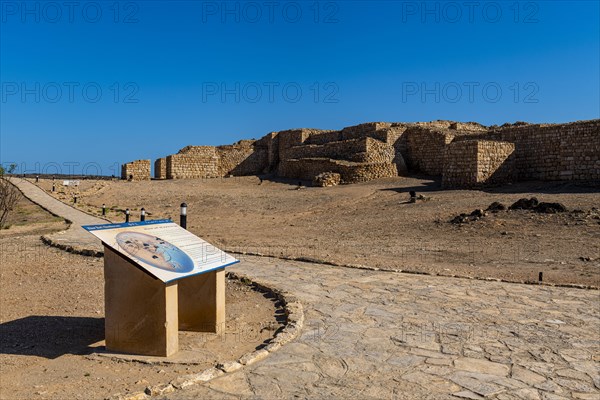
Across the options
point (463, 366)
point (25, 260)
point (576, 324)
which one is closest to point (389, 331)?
point (463, 366)

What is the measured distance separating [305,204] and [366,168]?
247 inches

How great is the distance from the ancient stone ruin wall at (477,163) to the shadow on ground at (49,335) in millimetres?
15958

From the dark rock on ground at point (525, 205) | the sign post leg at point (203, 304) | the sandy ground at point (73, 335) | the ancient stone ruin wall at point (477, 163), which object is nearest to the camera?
the sandy ground at point (73, 335)

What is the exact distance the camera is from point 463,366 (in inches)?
171

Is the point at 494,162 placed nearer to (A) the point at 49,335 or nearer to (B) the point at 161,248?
(B) the point at 161,248

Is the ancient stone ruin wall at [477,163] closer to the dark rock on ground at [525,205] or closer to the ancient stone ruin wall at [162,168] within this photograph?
the dark rock on ground at [525,205]

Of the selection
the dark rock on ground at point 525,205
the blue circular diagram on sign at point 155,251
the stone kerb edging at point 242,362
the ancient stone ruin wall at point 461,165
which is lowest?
the stone kerb edging at point 242,362

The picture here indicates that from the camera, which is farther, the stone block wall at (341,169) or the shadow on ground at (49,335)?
the stone block wall at (341,169)

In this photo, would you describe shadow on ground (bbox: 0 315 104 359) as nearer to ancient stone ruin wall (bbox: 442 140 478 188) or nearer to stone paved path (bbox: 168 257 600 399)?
stone paved path (bbox: 168 257 600 399)

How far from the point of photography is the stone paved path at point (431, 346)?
12.7 feet

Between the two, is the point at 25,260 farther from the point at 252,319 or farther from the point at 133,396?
the point at 133,396

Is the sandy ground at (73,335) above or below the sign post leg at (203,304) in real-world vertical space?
below

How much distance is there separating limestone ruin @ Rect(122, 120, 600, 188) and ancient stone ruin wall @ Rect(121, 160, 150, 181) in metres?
0.07

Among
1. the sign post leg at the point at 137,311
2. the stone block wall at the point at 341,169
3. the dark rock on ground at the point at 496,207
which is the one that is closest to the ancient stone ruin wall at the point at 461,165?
the dark rock on ground at the point at 496,207
